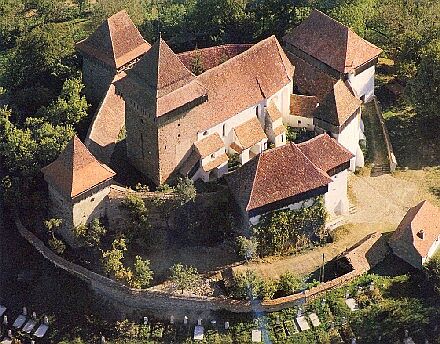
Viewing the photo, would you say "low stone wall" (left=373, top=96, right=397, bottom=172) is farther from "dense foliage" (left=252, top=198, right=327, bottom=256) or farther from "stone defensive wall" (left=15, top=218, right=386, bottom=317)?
"stone defensive wall" (left=15, top=218, right=386, bottom=317)

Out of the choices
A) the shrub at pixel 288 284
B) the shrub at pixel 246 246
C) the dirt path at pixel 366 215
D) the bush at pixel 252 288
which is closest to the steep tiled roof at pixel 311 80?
the dirt path at pixel 366 215

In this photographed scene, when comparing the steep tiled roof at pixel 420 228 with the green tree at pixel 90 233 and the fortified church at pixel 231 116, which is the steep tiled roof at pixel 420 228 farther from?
the green tree at pixel 90 233

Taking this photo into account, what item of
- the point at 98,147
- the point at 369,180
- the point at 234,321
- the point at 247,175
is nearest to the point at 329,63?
the point at 369,180

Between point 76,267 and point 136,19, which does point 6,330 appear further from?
point 136,19

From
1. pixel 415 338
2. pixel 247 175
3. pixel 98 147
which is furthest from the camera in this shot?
pixel 98 147

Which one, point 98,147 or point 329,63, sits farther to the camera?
point 329,63

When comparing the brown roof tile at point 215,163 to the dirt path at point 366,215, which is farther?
the brown roof tile at point 215,163

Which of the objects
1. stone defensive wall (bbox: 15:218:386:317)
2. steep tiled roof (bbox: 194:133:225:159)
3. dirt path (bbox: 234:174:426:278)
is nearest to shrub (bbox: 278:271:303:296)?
stone defensive wall (bbox: 15:218:386:317)
